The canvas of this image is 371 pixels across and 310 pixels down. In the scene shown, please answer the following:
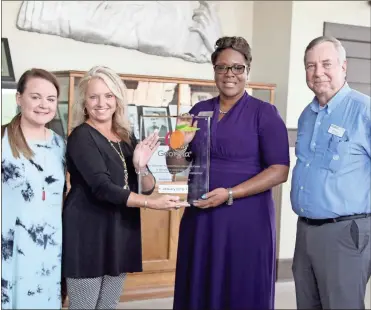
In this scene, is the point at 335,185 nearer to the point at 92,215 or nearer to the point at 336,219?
the point at 336,219

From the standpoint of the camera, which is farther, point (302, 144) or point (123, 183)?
point (123, 183)

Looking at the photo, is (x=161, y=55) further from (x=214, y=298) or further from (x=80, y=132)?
(x=214, y=298)

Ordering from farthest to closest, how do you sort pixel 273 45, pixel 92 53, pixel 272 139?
1. pixel 273 45
2. pixel 92 53
3. pixel 272 139

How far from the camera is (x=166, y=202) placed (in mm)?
2010

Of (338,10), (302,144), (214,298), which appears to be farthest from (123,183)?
(338,10)

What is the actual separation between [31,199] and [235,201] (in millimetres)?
740

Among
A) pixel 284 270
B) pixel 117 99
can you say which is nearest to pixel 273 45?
pixel 284 270

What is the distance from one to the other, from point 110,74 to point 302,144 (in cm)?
75

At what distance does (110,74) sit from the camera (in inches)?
82.0

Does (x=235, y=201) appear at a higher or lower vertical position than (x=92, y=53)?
lower

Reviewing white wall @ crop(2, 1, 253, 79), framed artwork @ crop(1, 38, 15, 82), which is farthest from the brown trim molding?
framed artwork @ crop(1, 38, 15, 82)

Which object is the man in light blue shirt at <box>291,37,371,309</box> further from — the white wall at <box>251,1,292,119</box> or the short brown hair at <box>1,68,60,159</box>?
the white wall at <box>251,1,292,119</box>

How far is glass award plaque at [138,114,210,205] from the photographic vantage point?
6.59ft

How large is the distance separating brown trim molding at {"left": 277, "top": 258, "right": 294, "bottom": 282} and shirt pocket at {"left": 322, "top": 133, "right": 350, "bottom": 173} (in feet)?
6.59
